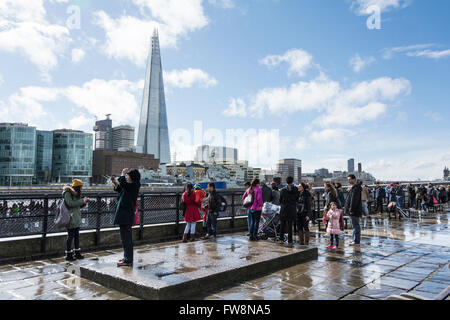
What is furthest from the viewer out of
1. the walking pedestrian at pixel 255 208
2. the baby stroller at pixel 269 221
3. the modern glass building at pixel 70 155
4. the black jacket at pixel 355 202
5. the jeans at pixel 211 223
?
the modern glass building at pixel 70 155

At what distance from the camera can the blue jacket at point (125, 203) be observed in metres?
5.66

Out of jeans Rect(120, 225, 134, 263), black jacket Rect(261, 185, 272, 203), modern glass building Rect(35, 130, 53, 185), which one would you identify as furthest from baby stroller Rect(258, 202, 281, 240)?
modern glass building Rect(35, 130, 53, 185)

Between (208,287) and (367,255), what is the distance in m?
4.37

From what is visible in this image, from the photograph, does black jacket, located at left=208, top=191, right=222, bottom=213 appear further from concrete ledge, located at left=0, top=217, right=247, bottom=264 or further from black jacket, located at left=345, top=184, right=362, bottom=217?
black jacket, located at left=345, top=184, right=362, bottom=217

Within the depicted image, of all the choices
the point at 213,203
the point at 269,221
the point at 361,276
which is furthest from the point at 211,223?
the point at 361,276

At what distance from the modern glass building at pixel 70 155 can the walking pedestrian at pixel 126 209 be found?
368 feet

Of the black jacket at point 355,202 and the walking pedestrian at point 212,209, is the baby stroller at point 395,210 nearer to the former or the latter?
the black jacket at point 355,202

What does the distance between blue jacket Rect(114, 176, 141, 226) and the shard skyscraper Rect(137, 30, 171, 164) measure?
6012 inches

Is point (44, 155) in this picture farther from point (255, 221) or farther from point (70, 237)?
point (255, 221)

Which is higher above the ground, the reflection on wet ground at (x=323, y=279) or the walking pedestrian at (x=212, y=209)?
the walking pedestrian at (x=212, y=209)

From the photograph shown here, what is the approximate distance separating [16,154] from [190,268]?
10495cm

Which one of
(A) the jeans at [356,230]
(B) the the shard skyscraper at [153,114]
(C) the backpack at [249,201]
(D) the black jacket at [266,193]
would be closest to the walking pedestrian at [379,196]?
(A) the jeans at [356,230]

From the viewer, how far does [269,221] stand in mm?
9047
